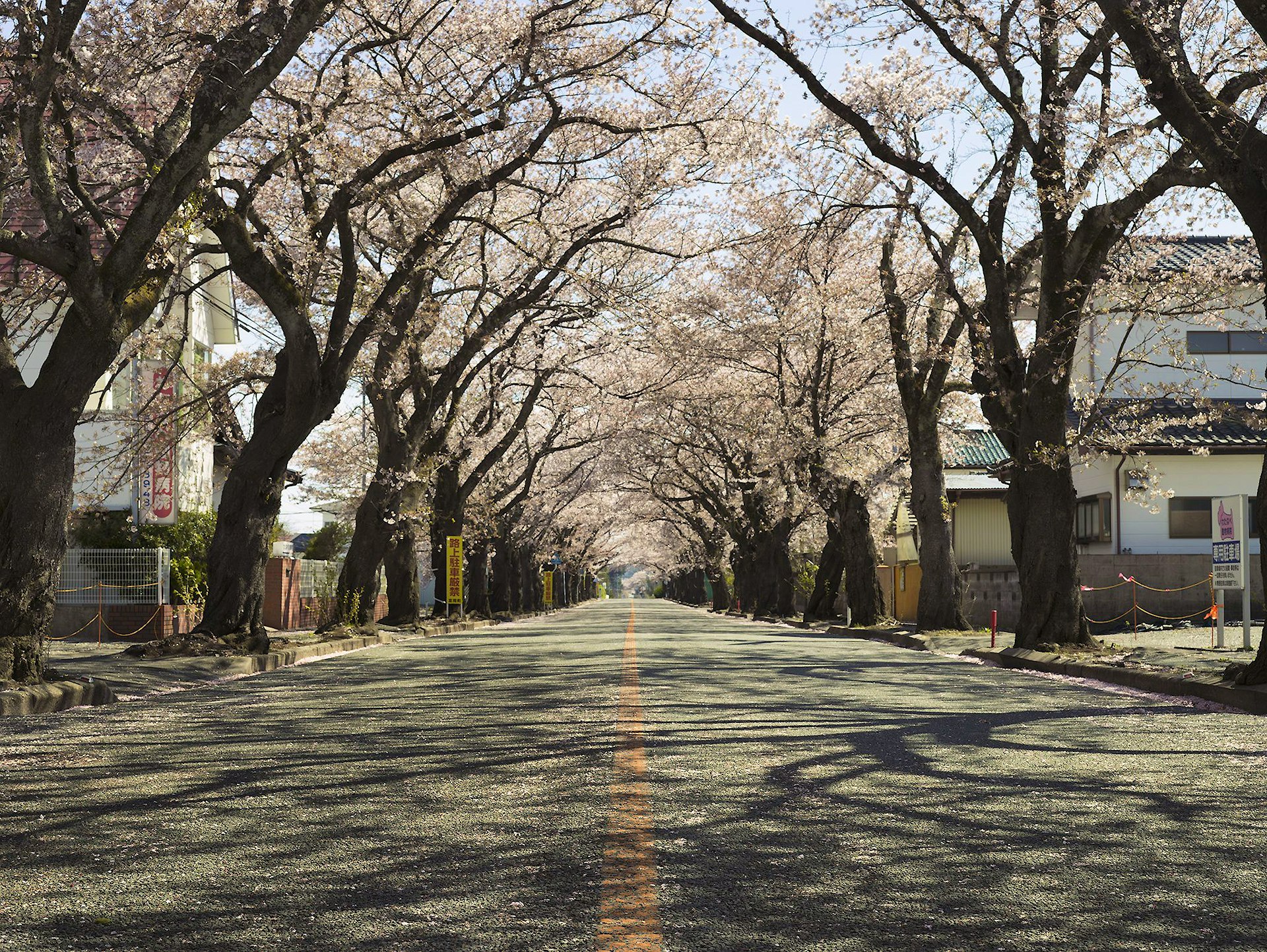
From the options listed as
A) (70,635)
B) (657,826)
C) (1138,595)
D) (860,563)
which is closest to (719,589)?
(860,563)

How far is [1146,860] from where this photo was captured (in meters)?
4.74

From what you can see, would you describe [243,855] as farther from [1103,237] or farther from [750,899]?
[1103,237]

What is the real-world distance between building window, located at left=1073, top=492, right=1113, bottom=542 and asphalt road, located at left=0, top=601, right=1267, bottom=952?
23150 mm

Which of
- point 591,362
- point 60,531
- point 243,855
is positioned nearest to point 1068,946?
point 243,855

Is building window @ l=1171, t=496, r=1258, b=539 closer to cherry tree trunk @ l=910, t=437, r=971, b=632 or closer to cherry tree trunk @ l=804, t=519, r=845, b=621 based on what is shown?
cherry tree trunk @ l=804, t=519, r=845, b=621

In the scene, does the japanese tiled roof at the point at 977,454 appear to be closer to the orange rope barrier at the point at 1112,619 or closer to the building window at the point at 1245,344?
the building window at the point at 1245,344

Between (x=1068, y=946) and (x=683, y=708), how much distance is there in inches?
257

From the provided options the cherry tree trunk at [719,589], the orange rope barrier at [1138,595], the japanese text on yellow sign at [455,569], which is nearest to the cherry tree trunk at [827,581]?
the orange rope barrier at [1138,595]

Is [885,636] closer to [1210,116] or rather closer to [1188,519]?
[1188,519]

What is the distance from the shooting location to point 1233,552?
60.0 ft

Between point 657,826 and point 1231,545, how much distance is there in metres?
15.4

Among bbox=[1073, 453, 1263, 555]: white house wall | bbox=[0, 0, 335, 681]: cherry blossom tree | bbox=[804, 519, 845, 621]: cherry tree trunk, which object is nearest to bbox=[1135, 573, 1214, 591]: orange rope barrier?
bbox=[1073, 453, 1263, 555]: white house wall

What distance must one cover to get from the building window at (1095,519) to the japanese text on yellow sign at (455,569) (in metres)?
16.7

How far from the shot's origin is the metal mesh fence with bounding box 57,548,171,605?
926 inches
